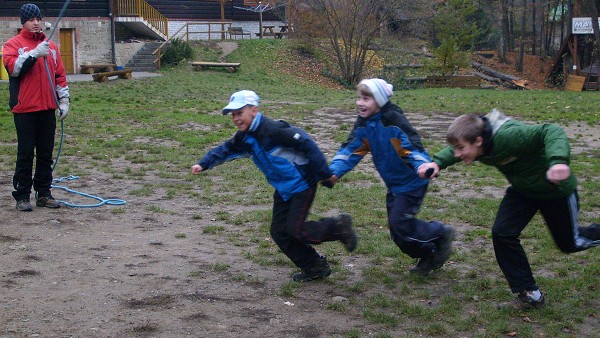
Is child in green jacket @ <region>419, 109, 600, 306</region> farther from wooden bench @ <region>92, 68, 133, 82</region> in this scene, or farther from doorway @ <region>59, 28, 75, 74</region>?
doorway @ <region>59, 28, 75, 74</region>

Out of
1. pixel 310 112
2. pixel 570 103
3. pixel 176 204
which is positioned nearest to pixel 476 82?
pixel 570 103

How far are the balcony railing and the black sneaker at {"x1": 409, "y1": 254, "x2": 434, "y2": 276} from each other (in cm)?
3237

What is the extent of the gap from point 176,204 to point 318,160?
358 centimetres

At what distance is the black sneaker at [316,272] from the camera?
6.15 meters

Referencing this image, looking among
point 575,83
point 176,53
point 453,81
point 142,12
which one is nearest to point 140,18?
point 142,12

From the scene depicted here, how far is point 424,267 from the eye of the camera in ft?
20.5

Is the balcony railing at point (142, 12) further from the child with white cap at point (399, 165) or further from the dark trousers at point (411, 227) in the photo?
the dark trousers at point (411, 227)

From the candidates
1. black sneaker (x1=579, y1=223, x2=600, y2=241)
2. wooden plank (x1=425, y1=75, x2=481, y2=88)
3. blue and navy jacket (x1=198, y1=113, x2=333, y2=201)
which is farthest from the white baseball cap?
wooden plank (x1=425, y1=75, x2=481, y2=88)

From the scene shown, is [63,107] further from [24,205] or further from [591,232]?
[591,232]

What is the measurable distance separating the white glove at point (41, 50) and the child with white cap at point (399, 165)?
3.72 metres

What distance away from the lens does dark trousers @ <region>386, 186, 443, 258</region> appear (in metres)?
5.95

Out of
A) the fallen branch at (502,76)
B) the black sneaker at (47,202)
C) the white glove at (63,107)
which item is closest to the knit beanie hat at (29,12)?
the white glove at (63,107)

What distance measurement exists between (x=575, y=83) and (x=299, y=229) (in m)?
31.8

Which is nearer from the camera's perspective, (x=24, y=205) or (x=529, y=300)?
(x=529, y=300)
